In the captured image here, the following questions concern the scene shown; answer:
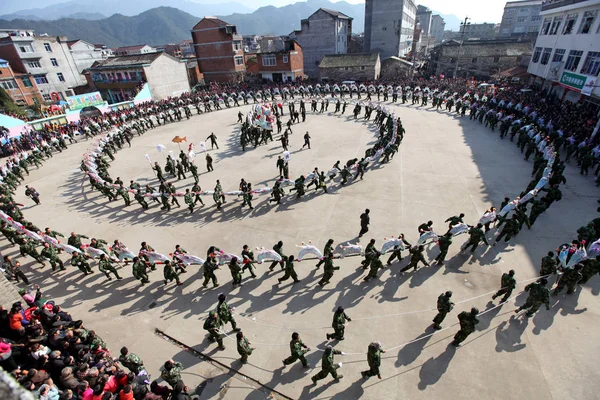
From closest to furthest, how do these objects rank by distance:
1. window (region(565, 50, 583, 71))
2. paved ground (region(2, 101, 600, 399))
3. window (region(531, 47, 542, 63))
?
paved ground (region(2, 101, 600, 399)) < window (region(565, 50, 583, 71)) < window (region(531, 47, 542, 63))

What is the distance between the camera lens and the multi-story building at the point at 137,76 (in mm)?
39156

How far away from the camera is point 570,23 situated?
24.5 meters

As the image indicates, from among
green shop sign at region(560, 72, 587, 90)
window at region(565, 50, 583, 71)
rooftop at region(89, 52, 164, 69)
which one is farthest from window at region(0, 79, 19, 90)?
window at region(565, 50, 583, 71)

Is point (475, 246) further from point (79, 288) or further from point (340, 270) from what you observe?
point (79, 288)

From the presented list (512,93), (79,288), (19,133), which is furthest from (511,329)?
(19,133)

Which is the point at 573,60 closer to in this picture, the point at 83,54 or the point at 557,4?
the point at 557,4

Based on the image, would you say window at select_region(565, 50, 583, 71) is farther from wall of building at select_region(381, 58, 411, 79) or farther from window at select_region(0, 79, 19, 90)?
window at select_region(0, 79, 19, 90)

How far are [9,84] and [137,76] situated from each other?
15207 mm

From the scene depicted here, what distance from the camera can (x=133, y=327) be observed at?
Result: 842 centimetres

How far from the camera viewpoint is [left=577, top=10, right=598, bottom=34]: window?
2141 centimetres

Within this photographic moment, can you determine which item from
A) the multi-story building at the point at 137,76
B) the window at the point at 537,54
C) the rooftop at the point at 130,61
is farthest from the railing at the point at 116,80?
the window at the point at 537,54

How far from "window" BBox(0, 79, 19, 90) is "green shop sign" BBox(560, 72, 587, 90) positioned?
191 ft

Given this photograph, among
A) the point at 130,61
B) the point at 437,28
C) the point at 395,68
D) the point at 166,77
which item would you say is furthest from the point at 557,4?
the point at 437,28

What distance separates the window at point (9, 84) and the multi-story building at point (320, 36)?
3999 cm
